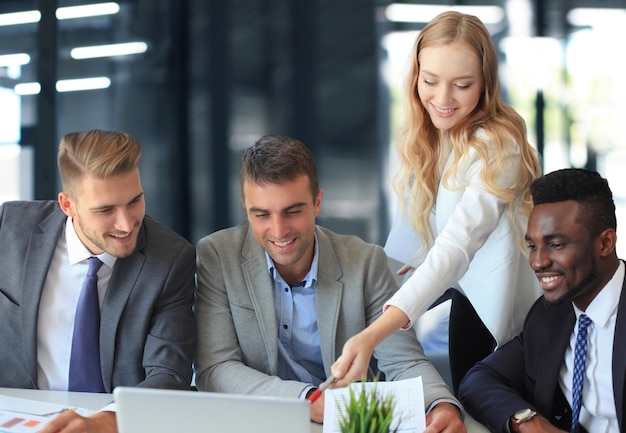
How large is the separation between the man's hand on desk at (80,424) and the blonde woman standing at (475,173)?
0.87 meters

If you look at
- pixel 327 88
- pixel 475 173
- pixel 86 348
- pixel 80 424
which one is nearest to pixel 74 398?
pixel 86 348

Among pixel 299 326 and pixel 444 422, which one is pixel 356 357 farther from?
pixel 299 326

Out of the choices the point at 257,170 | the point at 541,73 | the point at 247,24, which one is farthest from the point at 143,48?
the point at 257,170

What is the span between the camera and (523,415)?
6.43ft

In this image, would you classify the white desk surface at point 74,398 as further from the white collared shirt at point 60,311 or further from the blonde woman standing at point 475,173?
the blonde woman standing at point 475,173

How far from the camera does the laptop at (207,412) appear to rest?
1.44m

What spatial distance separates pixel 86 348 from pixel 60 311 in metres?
0.16

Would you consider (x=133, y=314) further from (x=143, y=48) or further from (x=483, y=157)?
(x=143, y=48)

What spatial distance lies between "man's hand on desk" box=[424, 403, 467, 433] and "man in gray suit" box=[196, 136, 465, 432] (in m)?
0.24

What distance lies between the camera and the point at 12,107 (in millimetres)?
5184

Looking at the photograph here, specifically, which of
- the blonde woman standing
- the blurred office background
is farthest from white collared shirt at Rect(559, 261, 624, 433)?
the blurred office background

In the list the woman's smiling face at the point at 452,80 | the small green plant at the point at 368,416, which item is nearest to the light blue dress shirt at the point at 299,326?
the woman's smiling face at the point at 452,80

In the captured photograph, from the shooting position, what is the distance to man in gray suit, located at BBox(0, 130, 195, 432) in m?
2.29

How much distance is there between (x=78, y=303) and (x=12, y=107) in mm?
3254
